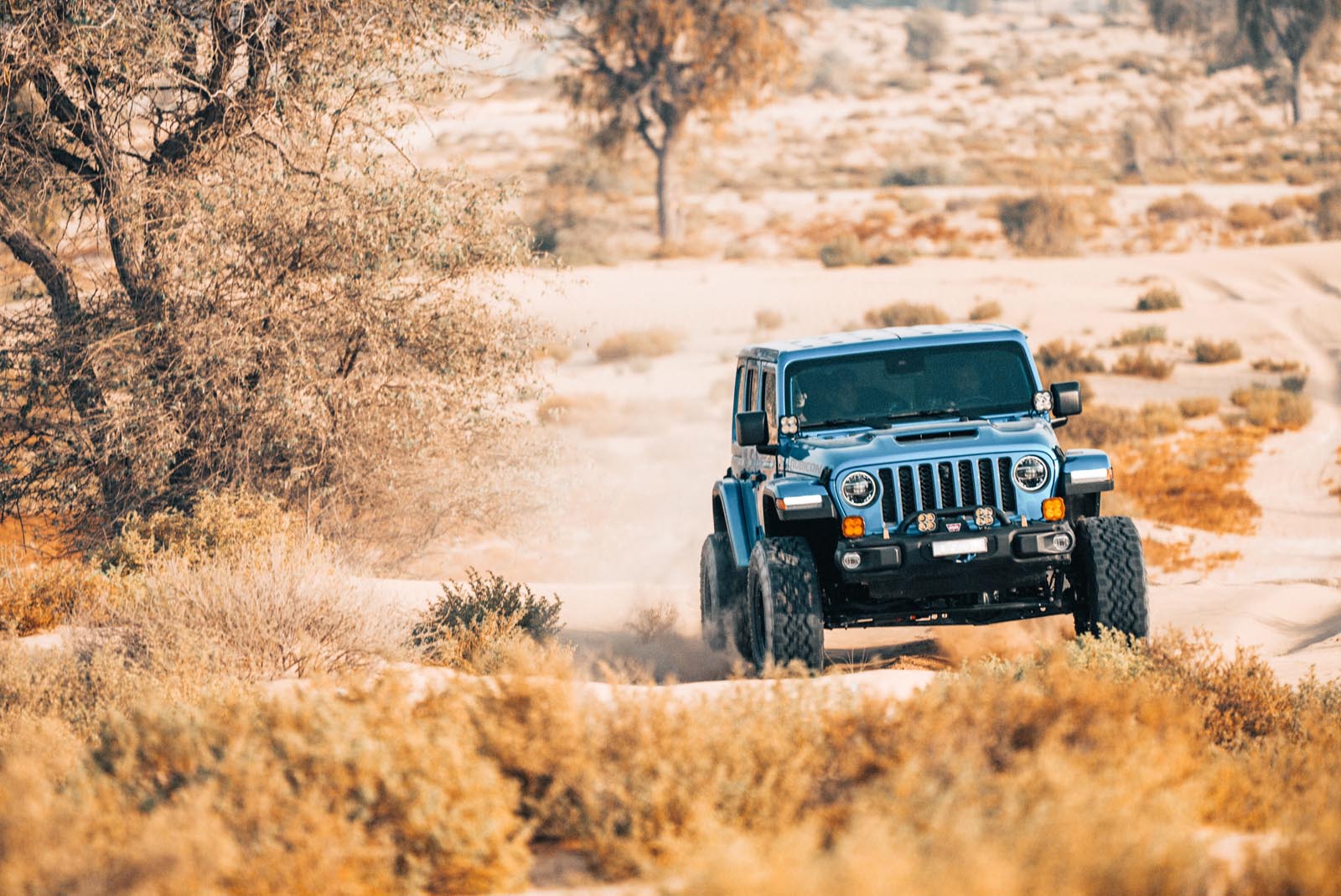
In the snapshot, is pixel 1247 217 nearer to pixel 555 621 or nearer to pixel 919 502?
pixel 555 621

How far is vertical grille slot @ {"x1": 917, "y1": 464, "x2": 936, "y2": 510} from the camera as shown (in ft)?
26.3

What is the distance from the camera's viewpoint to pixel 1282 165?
54.1 metres

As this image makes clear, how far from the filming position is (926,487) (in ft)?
26.3

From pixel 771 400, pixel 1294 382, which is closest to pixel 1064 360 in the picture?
pixel 1294 382

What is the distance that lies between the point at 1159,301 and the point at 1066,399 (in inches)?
947

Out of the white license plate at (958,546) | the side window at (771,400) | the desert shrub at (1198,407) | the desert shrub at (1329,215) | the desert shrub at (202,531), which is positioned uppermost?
the side window at (771,400)

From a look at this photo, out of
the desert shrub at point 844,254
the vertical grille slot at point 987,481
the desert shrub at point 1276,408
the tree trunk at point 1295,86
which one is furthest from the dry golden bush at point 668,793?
the tree trunk at point 1295,86

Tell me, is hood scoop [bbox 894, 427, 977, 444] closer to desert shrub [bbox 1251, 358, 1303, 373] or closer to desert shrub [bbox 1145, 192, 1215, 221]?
desert shrub [bbox 1251, 358, 1303, 373]

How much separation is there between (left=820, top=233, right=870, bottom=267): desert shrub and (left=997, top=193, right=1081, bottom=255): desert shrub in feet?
16.3

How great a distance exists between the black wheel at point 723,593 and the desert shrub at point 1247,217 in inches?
1511

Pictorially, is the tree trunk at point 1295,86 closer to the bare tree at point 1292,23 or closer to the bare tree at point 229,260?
the bare tree at point 1292,23

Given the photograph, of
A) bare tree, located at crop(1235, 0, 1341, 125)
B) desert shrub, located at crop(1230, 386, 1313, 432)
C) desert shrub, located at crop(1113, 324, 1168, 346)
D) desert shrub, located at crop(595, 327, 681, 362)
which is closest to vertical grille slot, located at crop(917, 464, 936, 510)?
desert shrub, located at crop(1230, 386, 1313, 432)

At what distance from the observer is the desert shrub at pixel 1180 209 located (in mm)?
44750

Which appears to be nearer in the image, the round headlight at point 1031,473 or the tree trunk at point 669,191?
the round headlight at point 1031,473
